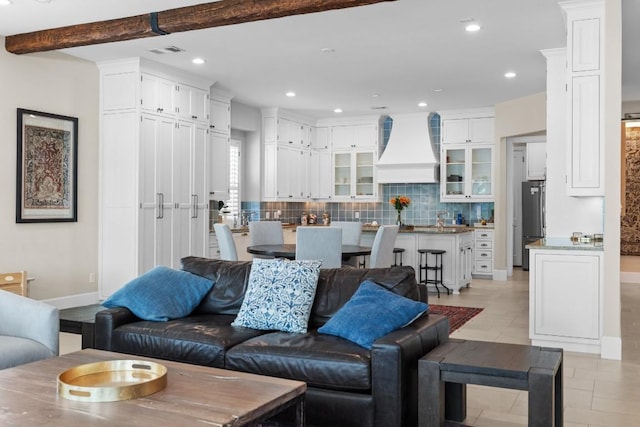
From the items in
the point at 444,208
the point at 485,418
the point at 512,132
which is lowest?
the point at 485,418

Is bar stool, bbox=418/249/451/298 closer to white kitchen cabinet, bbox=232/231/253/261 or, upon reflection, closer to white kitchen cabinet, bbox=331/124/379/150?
white kitchen cabinet, bbox=232/231/253/261

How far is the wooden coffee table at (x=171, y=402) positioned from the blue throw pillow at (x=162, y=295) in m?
1.04

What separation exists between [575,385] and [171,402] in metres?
2.91

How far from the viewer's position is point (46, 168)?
20.7 feet

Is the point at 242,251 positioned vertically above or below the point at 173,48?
below

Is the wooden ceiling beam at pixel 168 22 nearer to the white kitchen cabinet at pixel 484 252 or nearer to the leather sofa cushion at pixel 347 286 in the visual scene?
the leather sofa cushion at pixel 347 286

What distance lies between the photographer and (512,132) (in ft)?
30.5

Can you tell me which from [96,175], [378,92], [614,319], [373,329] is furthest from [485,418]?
[378,92]

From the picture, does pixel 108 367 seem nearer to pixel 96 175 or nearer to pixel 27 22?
pixel 27 22

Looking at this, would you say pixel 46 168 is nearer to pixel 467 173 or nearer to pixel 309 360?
pixel 309 360

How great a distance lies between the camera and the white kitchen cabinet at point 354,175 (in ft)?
35.7

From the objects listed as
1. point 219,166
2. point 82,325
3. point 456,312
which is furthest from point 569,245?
point 219,166

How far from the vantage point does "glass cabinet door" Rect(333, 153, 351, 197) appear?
36.3 ft

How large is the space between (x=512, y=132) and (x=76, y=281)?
658cm
